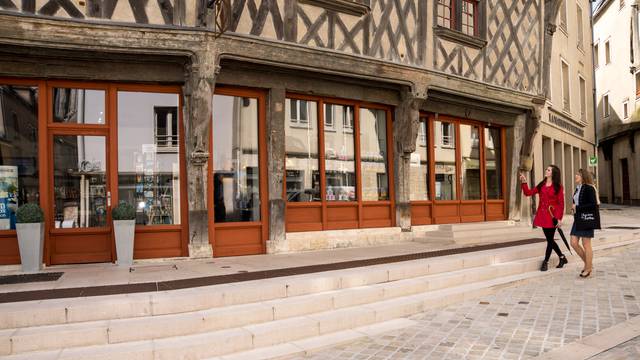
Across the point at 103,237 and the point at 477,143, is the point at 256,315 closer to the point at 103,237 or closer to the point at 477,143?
the point at 103,237

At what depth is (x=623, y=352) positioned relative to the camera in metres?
3.83

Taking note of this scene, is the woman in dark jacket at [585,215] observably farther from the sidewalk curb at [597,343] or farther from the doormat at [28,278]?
the doormat at [28,278]

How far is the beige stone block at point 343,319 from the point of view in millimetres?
4449

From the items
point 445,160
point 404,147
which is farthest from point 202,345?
point 445,160

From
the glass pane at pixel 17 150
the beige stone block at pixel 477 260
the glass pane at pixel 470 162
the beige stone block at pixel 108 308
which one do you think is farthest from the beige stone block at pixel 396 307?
the glass pane at pixel 470 162

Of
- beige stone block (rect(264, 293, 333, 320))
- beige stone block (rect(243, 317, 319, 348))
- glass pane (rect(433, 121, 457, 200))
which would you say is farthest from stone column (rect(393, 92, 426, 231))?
beige stone block (rect(243, 317, 319, 348))

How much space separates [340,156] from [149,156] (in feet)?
10.2

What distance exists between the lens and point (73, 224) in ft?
22.0

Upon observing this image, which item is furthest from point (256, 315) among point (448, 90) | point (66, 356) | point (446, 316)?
point (448, 90)

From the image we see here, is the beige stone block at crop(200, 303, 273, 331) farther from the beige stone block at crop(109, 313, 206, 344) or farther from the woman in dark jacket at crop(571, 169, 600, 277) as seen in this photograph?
the woman in dark jacket at crop(571, 169, 600, 277)

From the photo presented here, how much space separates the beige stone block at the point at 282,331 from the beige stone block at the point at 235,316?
0.07 m

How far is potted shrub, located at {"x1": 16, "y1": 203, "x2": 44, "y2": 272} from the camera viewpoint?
19.5 ft

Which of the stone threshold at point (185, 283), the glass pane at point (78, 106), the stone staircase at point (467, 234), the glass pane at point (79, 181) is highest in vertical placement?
the glass pane at point (78, 106)

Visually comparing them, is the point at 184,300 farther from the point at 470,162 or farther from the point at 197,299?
the point at 470,162
